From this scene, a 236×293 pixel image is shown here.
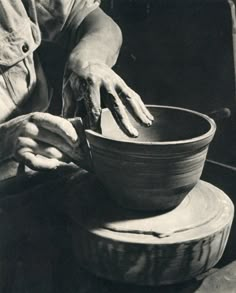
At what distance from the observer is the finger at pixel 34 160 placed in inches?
47.4

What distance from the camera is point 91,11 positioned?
1.79m

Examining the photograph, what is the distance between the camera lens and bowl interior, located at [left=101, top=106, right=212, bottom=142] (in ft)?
4.41

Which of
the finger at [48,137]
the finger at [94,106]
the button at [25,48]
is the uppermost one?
the finger at [94,106]

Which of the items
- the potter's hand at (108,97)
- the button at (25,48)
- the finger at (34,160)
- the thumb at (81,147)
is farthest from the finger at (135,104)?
the button at (25,48)

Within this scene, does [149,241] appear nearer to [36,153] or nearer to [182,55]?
[36,153]

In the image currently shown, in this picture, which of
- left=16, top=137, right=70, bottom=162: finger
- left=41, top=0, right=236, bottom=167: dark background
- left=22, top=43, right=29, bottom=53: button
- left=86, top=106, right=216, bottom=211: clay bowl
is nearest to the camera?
left=86, top=106, right=216, bottom=211: clay bowl

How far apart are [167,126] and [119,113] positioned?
0.83ft

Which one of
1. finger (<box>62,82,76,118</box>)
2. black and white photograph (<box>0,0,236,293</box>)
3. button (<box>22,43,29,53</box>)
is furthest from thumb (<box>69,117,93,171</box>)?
button (<box>22,43,29,53</box>)

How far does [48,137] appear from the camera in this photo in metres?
1.25

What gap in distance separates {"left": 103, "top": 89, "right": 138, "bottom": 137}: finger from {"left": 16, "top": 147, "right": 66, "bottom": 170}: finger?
20cm

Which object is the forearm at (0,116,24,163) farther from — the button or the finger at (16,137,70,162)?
the button

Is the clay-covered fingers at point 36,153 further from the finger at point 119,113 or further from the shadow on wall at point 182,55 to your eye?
the shadow on wall at point 182,55

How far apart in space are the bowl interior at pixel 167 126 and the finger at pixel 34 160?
203mm

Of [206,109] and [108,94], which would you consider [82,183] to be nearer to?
[108,94]
